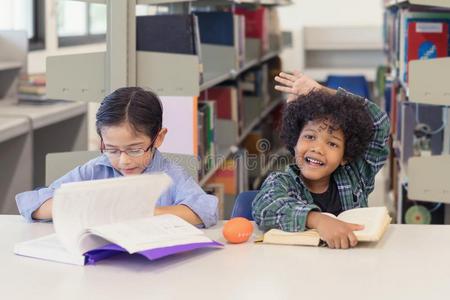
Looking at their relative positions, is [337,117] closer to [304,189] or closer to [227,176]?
[304,189]

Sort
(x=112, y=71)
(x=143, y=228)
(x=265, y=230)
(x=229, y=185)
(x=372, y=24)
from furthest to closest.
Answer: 1. (x=372, y=24)
2. (x=229, y=185)
3. (x=112, y=71)
4. (x=265, y=230)
5. (x=143, y=228)

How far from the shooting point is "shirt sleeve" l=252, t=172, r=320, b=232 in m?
1.66

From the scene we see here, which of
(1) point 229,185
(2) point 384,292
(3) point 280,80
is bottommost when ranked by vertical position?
(1) point 229,185

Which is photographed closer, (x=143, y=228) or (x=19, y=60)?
(x=143, y=228)

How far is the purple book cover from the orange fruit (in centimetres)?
9

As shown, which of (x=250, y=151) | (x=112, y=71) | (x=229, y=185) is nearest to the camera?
(x=112, y=71)

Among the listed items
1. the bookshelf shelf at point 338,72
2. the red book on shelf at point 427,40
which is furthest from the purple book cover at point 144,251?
the bookshelf shelf at point 338,72

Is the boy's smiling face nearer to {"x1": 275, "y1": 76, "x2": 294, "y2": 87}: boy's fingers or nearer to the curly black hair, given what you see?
the curly black hair

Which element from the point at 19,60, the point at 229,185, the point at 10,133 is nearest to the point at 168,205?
the point at 10,133

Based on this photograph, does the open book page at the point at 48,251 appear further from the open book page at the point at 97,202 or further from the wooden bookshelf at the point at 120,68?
the wooden bookshelf at the point at 120,68

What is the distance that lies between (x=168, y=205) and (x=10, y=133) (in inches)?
59.9

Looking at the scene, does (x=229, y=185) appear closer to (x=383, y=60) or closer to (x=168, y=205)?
(x=168, y=205)

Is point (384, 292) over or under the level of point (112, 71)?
under

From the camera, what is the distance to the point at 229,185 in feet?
13.0
